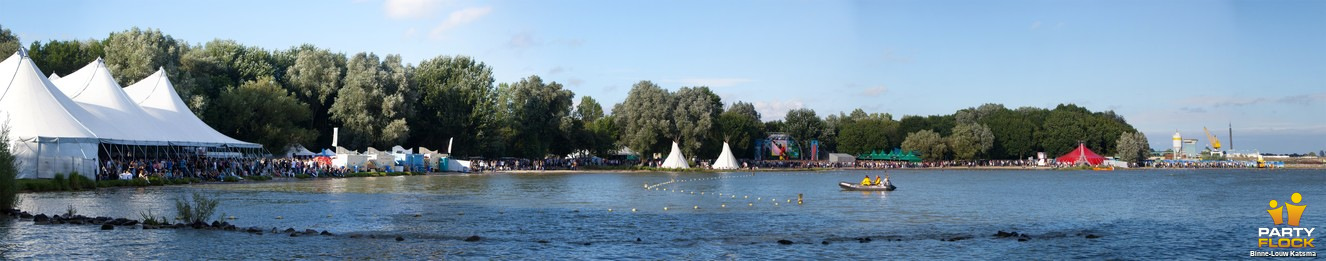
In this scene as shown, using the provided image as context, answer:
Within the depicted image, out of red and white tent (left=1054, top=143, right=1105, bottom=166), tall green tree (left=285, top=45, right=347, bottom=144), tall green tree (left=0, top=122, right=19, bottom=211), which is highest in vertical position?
tall green tree (left=285, top=45, right=347, bottom=144)

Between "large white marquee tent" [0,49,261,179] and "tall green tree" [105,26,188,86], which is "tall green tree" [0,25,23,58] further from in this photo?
"large white marquee tent" [0,49,261,179]

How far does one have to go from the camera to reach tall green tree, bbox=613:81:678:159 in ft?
300

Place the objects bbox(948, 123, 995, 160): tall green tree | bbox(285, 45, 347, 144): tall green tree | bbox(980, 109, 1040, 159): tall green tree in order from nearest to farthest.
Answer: bbox(285, 45, 347, 144): tall green tree
bbox(948, 123, 995, 160): tall green tree
bbox(980, 109, 1040, 159): tall green tree

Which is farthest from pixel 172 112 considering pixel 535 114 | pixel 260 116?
pixel 535 114

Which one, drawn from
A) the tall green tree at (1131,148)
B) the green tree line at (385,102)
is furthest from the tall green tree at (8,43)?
the tall green tree at (1131,148)

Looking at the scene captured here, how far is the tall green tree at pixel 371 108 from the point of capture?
7231 centimetres

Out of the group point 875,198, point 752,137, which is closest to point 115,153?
point 875,198

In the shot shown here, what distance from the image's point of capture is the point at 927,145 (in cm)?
12288

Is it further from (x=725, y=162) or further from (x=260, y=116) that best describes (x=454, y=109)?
(x=725, y=162)

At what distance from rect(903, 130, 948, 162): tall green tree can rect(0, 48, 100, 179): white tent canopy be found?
99.5m

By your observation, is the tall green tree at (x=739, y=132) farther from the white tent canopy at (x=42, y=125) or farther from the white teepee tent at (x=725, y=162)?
the white tent canopy at (x=42, y=125)

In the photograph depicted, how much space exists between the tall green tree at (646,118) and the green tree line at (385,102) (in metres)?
0.12

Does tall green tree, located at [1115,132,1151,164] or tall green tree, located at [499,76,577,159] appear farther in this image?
tall green tree, located at [1115,132,1151,164]

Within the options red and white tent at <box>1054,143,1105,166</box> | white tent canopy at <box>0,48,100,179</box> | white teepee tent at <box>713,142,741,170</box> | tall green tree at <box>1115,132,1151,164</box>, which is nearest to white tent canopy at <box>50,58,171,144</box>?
white tent canopy at <box>0,48,100,179</box>
